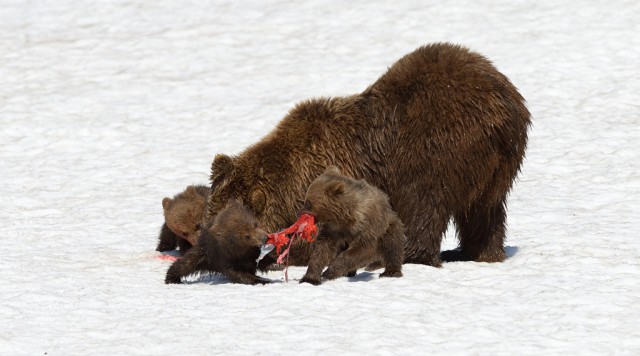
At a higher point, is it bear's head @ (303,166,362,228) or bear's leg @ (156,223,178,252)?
bear's head @ (303,166,362,228)

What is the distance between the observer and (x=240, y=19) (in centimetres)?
2209

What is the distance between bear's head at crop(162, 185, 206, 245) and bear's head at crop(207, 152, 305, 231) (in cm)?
53

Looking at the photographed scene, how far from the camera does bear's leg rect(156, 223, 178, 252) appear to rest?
10812 millimetres

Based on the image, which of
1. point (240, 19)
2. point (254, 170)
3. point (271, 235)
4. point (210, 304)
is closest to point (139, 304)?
point (210, 304)

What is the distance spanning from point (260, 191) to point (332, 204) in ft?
3.47

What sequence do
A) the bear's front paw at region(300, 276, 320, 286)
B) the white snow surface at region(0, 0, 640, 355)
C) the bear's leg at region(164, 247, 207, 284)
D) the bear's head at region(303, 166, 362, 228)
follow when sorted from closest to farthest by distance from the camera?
the white snow surface at region(0, 0, 640, 355)
the bear's front paw at region(300, 276, 320, 286)
the bear's head at region(303, 166, 362, 228)
the bear's leg at region(164, 247, 207, 284)

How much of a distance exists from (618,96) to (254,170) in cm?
914

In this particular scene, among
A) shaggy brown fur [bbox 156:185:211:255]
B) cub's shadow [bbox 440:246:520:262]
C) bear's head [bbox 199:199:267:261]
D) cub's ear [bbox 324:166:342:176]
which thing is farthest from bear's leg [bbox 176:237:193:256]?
cub's shadow [bbox 440:246:520:262]

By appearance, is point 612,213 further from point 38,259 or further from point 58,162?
point 58,162

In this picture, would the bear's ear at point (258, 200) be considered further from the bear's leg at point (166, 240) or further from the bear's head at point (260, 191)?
the bear's leg at point (166, 240)

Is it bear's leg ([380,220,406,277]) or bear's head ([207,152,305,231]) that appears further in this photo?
bear's head ([207,152,305,231])

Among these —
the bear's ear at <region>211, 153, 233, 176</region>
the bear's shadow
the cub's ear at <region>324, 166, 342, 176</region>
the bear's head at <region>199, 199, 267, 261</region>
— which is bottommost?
the bear's shadow

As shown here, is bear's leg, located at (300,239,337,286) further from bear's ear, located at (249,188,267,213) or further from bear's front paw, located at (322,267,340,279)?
bear's ear, located at (249,188,267,213)

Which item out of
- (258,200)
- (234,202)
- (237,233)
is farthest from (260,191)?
(237,233)
